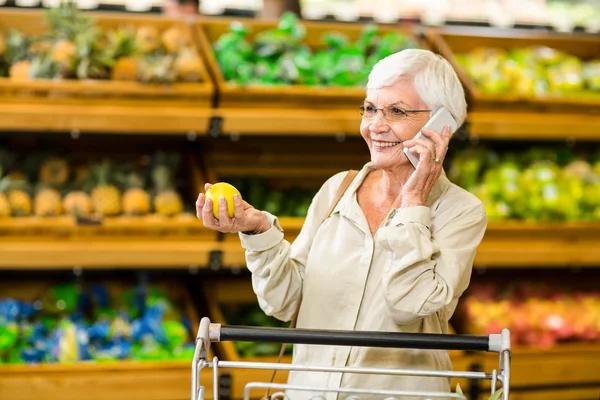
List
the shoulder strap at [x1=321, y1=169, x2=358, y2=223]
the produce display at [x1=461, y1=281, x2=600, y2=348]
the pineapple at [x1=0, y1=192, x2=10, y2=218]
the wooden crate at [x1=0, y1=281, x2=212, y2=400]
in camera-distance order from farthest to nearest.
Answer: the produce display at [x1=461, y1=281, x2=600, y2=348] < the pineapple at [x1=0, y1=192, x2=10, y2=218] < the wooden crate at [x1=0, y1=281, x2=212, y2=400] < the shoulder strap at [x1=321, y1=169, x2=358, y2=223]

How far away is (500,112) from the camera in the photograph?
3777mm

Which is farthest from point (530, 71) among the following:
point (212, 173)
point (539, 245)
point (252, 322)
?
point (252, 322)

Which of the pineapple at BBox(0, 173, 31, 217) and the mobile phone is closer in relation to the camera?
the mobile phone

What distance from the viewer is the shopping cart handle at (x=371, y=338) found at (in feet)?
5.71

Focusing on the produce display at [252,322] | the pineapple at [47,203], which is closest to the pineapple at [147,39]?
the pineapple at [47,203]

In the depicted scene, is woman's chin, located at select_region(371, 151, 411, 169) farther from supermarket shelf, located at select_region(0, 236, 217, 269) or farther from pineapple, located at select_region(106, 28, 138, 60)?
pineapple, located at select_region(106, 28, 138, 60)

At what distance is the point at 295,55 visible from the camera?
383cm

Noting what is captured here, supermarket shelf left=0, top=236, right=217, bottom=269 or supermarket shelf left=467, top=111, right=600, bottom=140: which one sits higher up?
Result: supermarket shelf left=467, top=111, right=600, bottom=140

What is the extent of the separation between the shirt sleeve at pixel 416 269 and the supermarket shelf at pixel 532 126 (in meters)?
1.83

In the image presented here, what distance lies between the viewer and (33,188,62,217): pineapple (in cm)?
344

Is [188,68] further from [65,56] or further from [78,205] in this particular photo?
[78,205]

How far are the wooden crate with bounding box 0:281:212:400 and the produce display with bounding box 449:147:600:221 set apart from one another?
4.96 ft

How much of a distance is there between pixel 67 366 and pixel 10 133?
3.00 feet

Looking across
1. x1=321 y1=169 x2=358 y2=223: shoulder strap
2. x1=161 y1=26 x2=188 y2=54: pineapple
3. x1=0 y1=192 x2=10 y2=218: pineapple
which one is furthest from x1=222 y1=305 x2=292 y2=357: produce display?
x1=321 y1=169 x2=358 y2=223: shoulder strap
